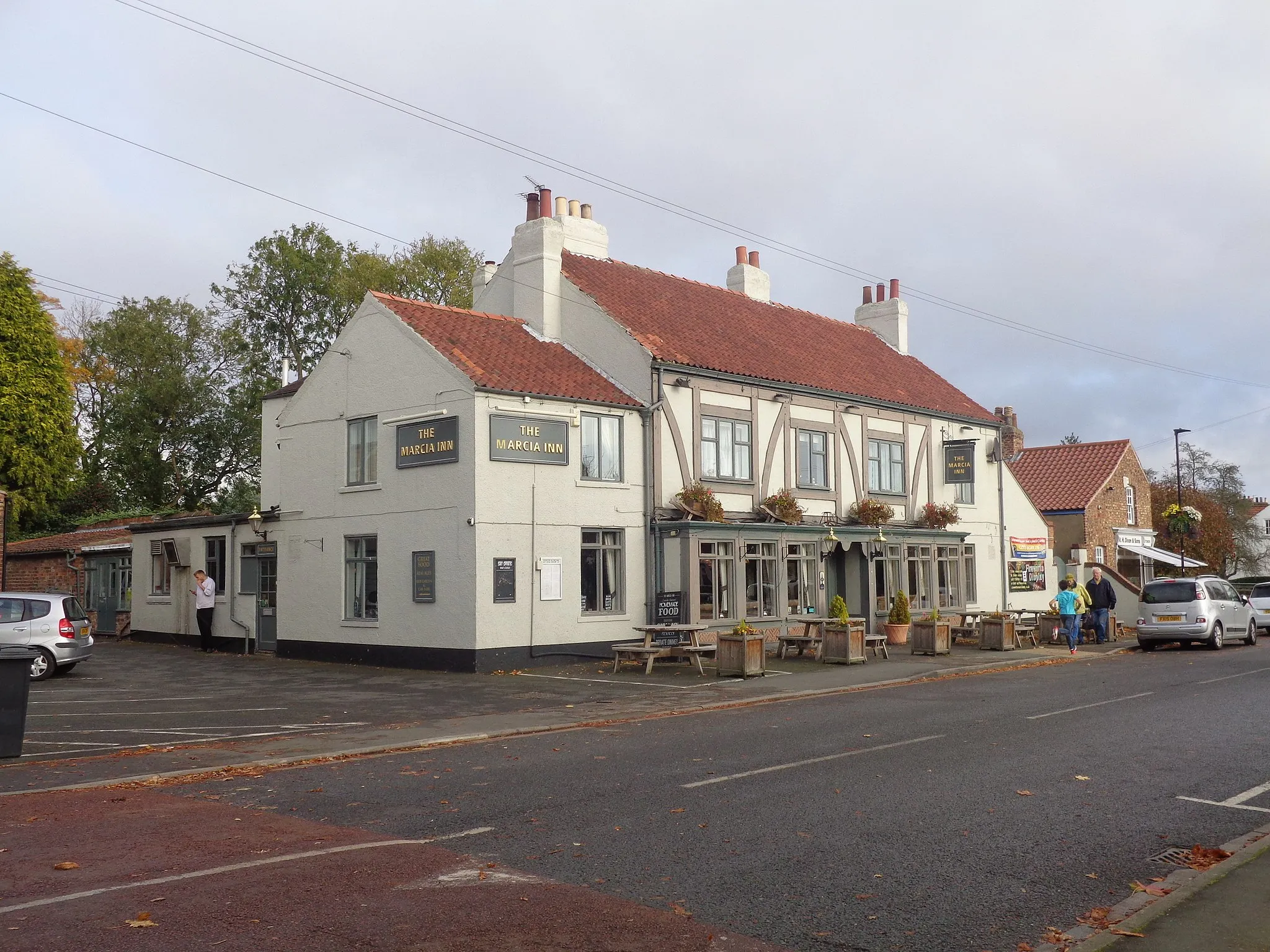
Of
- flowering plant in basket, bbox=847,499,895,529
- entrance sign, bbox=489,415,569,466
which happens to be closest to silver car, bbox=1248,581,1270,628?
flowering plant in basket, bbox=847,499,895,529

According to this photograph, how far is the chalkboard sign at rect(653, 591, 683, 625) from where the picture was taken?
74.5ft

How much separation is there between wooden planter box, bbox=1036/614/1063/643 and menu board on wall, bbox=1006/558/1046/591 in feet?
20.2

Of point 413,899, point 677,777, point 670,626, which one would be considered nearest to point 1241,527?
point 670,626

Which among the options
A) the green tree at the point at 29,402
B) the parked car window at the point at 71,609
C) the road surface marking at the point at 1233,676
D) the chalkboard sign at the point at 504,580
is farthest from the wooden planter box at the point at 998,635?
the green tree at the point at 29,402

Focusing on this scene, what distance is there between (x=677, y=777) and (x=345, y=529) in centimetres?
1598

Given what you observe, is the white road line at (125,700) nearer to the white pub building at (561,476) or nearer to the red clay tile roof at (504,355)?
the white pub building at (561,476)

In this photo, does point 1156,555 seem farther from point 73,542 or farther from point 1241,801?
point 73,542

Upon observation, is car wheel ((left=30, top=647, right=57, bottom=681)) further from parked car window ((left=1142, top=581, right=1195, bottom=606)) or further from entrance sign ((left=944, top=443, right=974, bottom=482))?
parked car window ((left=1142, top=581, right=1195, bottom=606))

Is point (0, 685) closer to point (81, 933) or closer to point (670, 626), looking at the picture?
point (81, 933)

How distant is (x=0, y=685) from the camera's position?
12.0 m

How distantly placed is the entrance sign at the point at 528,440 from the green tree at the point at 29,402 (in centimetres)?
2888

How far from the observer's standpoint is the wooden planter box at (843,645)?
22953 millimetres

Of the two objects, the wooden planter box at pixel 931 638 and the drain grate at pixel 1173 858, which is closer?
the drain grate at pixel 1173 858

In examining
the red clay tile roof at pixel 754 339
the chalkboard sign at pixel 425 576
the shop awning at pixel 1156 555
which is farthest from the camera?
the shop awning at pixel 1156 555
